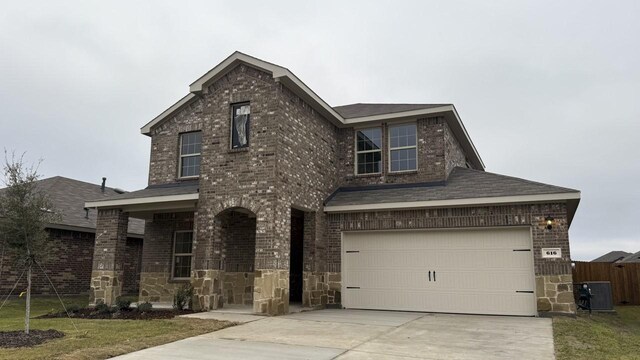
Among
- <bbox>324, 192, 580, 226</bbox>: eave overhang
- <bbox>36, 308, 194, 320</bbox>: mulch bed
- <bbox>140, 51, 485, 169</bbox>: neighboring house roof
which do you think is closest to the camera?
<bbox>36, 308, 194, 320</bbox>: mulch bed

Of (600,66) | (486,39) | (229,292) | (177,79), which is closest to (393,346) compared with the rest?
(229,292)

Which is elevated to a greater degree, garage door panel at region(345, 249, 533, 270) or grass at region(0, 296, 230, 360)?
garage door panel at region(345, 249, 533, 270)

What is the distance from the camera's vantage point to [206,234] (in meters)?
12.5

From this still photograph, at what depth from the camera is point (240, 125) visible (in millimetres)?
12914

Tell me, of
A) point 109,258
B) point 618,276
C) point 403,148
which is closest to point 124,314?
point 109,258

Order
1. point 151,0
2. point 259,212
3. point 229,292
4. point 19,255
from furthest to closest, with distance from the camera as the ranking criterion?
point 229,292, point 151,0, point 259,212, point 19,255

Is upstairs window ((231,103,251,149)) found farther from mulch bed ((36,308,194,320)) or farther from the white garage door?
mulch bed ((36,308,194,320))

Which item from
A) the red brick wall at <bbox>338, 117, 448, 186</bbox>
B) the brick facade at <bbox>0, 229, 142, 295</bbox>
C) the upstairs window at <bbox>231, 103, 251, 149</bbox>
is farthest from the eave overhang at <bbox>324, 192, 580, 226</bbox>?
the brick facade at <bbox>0, 229, 142, 295</bbox>

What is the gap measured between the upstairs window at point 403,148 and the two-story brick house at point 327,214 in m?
0.04

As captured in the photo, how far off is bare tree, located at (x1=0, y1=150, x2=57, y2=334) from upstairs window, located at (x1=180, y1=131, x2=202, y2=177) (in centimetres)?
711

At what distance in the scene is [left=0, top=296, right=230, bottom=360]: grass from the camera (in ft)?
21.9

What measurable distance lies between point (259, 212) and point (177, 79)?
51.4ft

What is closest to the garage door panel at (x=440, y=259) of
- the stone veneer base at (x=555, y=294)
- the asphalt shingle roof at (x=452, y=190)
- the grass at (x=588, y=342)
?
the stone veneer base at (x=555, y=294)

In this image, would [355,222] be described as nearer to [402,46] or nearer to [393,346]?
[393,346]
